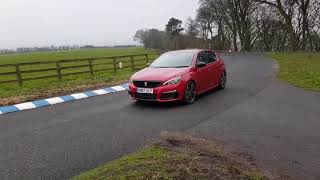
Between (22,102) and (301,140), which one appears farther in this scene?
(22,102)

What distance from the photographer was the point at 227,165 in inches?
231

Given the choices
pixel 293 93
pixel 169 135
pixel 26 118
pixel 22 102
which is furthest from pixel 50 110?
pixel 293 93

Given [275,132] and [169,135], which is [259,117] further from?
[169,135]

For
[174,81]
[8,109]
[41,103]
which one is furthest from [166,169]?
[41,103]

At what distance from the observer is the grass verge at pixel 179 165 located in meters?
5.28

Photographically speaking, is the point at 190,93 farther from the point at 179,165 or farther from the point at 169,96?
the point at 179,165

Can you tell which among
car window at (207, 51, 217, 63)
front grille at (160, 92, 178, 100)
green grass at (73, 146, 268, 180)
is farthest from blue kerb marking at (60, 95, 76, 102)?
green grass at (73, 146, 268, 180)

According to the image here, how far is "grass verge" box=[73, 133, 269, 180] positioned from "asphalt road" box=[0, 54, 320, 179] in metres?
0.40

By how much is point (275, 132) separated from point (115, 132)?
3.23m

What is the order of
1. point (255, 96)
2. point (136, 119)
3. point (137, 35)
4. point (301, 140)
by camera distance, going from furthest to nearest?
point (137, 35), point (255, 96), point (136, 119), point (301, 140)

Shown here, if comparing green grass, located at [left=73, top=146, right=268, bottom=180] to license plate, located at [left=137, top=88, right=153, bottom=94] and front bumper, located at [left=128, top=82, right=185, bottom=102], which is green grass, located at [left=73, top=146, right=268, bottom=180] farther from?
license plate, located at [left=137, top=88, right=153, bottom=94]

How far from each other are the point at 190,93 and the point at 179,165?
6.25m

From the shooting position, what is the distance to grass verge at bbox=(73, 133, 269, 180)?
5.28 metres

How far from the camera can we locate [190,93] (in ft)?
38.6
